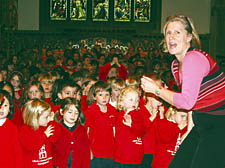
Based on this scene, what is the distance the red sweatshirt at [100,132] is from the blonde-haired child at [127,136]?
21 centimetres

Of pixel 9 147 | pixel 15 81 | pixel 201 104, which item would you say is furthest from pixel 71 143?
pixel 15 81

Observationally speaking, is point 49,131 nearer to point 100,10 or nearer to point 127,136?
point 127,136

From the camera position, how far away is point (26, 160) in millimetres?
4836

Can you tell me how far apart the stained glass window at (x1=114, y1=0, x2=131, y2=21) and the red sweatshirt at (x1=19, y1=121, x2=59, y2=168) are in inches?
627

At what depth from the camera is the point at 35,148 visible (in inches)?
188

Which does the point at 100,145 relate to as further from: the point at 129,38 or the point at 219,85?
the point at 129,38

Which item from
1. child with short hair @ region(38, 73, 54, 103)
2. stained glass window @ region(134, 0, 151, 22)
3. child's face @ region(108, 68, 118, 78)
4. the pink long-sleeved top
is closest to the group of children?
child with short hair @ region(38, 73, 54, 103)

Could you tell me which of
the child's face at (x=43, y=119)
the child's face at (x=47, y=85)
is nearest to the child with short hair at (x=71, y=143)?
the child's face at (x=43, y=119)

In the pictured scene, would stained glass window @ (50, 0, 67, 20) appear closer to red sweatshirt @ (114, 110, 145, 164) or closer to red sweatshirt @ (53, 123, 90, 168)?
red sweatshirt @ (114, 110, 145, 164)

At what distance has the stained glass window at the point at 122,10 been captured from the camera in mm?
20453

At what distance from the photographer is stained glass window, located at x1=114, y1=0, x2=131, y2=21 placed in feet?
67.1

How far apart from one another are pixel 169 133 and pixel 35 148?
1.51m

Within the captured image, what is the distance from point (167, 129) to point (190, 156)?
1.68 meters

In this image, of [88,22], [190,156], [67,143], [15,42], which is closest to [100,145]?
[67,143]
